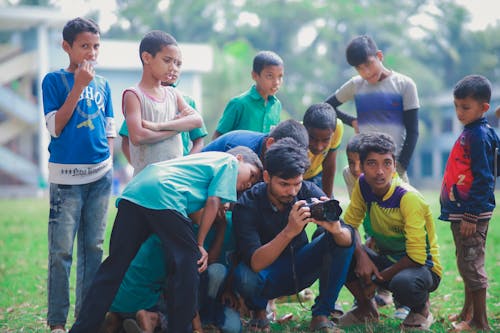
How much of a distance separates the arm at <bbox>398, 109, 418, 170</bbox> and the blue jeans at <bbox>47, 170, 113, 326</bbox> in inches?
→ 82.2

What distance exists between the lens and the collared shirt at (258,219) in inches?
142

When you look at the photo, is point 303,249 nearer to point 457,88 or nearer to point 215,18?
point 457,88

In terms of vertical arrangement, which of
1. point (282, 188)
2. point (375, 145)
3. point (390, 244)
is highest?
point (375, 145)

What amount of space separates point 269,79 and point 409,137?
1.09 meters

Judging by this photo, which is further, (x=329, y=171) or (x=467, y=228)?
(x=329, y=171)

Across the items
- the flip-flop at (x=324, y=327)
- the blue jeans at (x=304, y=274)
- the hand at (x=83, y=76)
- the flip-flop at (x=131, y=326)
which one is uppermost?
the hand at (x=83, y=76)

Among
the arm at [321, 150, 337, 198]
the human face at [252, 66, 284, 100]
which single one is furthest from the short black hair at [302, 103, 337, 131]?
the human face at [252, 66, 284, 100]

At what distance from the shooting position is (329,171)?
4.70 m

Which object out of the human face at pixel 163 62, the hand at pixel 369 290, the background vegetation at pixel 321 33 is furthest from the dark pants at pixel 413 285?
the background vegetation at pixel 321 33

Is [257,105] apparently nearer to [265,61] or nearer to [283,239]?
[265,61]

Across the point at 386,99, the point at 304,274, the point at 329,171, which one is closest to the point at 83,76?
the point at 304,274

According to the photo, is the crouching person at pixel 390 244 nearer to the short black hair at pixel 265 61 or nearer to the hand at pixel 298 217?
the hand at pixel 298 217

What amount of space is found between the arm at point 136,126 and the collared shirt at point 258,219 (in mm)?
650

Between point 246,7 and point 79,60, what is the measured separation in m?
A: 31.7
